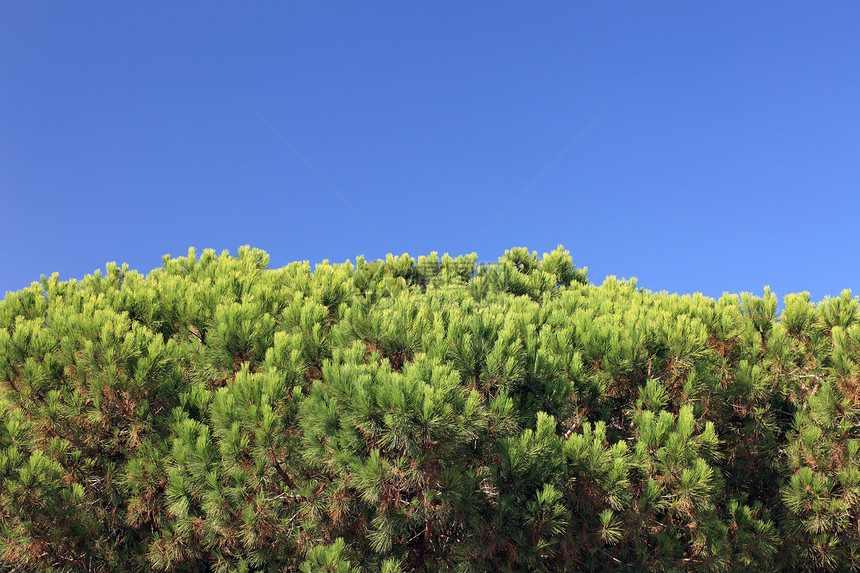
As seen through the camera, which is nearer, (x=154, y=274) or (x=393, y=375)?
(x=393, y=375)

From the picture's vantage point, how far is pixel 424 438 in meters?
4.32

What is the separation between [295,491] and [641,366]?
363cm

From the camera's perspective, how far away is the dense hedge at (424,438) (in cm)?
461

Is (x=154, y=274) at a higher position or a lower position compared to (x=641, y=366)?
higher

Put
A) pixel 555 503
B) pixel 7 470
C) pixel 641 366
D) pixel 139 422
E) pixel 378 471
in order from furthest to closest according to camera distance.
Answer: pixel 641 366
pixel 139 422
pixel 7 470
pixel 555 503
pixel 378 471

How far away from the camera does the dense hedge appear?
461cm

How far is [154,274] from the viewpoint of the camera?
942 cm

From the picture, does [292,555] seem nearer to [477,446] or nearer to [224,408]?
[224,408]

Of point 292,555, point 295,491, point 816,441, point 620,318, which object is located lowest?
point 292,555

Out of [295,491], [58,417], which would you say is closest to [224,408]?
[295,491]

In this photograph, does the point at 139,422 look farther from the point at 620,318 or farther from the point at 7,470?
the point at 620,318

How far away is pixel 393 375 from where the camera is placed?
4.41 meters

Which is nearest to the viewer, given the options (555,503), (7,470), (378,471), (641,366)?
(378,471)

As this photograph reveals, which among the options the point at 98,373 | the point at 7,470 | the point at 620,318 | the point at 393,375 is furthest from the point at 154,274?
the point at 620,318
